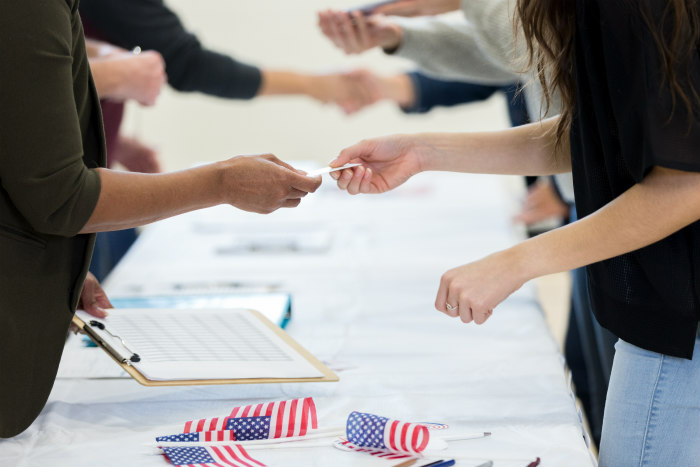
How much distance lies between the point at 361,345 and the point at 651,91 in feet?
2.31

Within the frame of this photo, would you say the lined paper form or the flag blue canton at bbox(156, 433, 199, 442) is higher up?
the flag blue canton at bbox(156, 433, 199, 442)

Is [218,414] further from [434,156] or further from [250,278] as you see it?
[250,278]

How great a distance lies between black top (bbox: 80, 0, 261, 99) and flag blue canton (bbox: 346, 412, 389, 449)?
1.32 meters

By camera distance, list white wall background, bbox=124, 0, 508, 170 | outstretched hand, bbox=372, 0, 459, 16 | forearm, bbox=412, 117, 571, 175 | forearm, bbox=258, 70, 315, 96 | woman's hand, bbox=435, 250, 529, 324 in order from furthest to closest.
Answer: white wall background, bbox=124, 0, 508, 170 → forearm, bbox=258, 70, 315, 96 → outstretched hand, bbox=372, 0, 459, 16 → forearm, bbox=412, 117, 571, 175 → woman's hand, bbox=435, 250, 529, 324

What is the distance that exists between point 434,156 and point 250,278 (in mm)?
630

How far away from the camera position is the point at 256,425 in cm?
103

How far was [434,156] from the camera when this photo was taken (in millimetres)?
1229

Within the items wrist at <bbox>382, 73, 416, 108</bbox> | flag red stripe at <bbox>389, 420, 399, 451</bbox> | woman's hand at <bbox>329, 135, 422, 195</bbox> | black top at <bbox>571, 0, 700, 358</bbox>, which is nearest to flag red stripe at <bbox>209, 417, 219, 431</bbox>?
flag red stripe at <bbox>389, 420, 399, 451</bbox>

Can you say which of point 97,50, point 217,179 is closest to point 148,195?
point 217,179

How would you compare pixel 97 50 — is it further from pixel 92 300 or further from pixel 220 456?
pixel 220 456

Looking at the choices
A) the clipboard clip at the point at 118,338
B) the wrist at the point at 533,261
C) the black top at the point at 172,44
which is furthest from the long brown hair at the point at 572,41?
the black top at the point at 172,44

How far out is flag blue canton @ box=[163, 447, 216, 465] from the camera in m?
0.96

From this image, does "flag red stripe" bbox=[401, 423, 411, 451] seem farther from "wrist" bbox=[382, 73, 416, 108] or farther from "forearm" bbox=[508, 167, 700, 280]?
"wrist" bbox=[382, 73, 416, 108]

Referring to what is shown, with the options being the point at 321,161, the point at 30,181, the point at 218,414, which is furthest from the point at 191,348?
the point at 321,161
